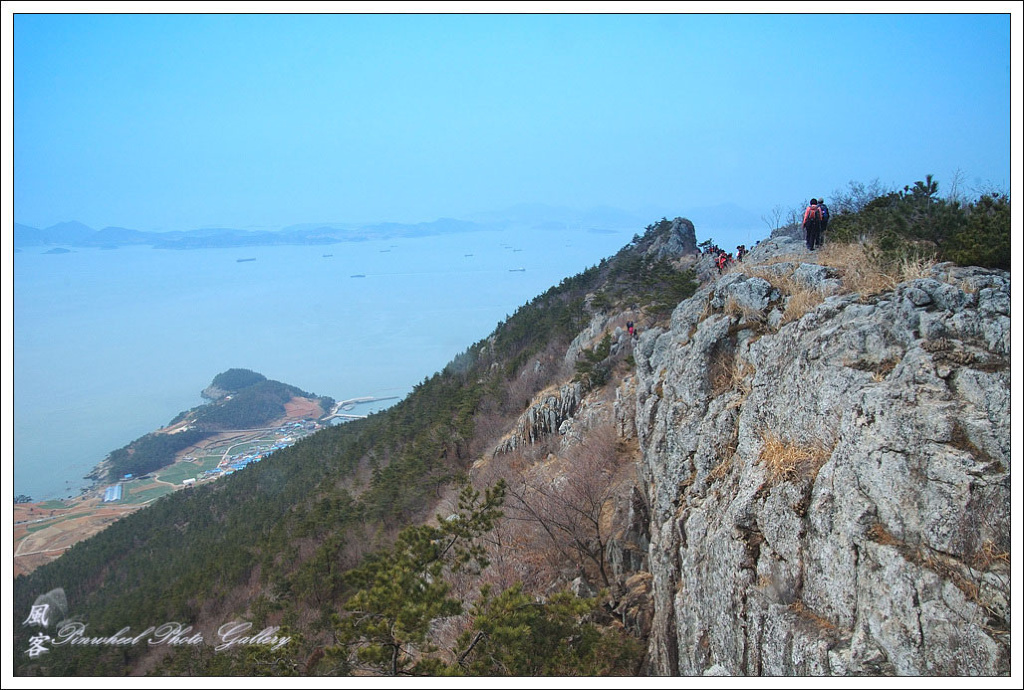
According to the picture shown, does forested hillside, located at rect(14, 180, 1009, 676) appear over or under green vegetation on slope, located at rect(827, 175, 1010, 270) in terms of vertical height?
under

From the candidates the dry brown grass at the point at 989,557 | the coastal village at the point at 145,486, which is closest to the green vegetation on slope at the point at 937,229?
the dry brown grass at the point at 989,557

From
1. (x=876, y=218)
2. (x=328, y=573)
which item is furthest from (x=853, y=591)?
(x=328, y=573)

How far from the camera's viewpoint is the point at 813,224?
1218 cm

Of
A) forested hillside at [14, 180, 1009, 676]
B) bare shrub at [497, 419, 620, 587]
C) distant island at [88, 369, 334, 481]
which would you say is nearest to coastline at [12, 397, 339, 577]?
distant island at [88, 369, 334, 481]

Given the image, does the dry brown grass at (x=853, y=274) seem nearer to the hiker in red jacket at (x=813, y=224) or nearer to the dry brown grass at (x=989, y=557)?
the hiker in red jacket at (x=813, y=224)

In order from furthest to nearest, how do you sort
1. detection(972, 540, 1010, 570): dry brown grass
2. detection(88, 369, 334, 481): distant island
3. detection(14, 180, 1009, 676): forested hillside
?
detection(88, 369, 334, 481): distant island, detection(14, 180, 1009, 676): forested hillside, detection(972, 540, 1010, 570): dry brown grass

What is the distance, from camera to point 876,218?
11.2 m

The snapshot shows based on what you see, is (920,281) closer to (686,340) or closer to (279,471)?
(686,340)

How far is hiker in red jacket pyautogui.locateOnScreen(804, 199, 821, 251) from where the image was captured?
476 inches

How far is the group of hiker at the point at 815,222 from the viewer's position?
39.6ft

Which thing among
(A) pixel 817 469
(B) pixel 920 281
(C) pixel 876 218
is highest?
(C) pixel 876 218

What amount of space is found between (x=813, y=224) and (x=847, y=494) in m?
8.03

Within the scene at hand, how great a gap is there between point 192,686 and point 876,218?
1238 cm

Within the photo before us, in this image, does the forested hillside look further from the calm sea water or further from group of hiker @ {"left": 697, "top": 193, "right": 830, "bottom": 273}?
the calm sea water
